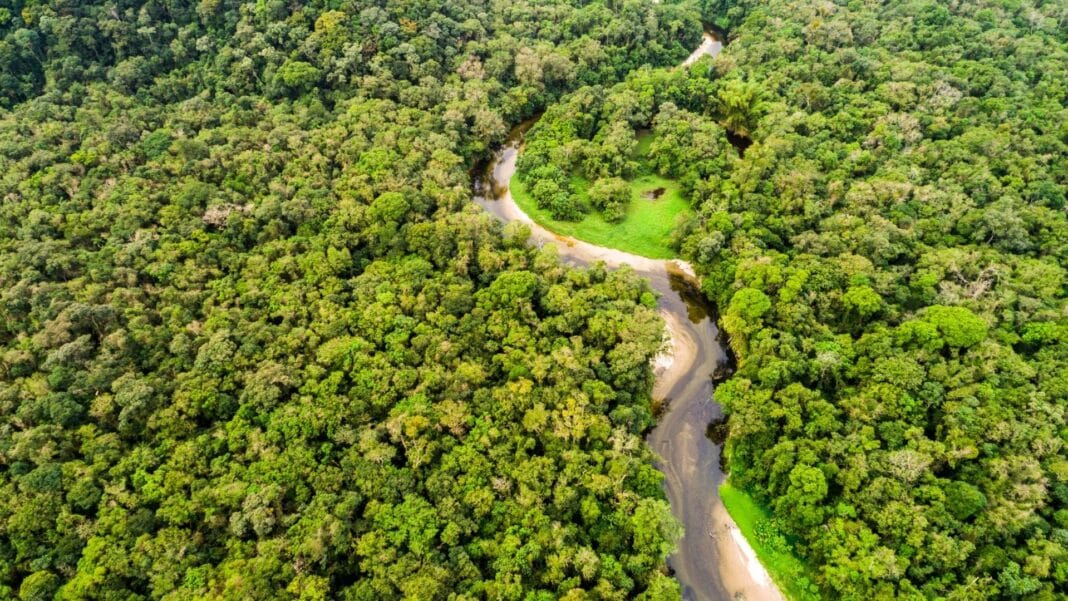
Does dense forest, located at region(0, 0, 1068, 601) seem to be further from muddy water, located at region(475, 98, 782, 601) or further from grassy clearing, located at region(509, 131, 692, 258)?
muddy water, located at region(475, 98, 782, 601)

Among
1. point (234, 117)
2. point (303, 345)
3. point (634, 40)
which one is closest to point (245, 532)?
point (303, 345)

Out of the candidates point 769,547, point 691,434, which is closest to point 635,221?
point 691,434

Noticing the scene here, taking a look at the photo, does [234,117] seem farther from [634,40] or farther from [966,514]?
[966,514]

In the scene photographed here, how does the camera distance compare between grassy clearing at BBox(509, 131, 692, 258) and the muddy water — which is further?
grassy clearing at BBox(509, 131, 692, 258)

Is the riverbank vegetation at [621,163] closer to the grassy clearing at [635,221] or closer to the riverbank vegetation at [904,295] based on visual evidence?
the grassy clearing at [635,221]

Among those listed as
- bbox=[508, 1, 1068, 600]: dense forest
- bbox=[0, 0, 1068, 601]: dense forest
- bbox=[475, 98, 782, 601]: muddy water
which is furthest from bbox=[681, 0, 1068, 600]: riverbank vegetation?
bbox=[475, 98, 782, 601]: muddy water

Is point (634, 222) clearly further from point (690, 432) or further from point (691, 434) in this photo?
point (691, 434)
